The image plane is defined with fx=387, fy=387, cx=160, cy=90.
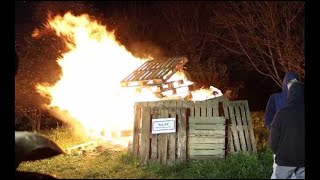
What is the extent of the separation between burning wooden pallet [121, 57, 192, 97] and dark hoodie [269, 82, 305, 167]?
622 cm

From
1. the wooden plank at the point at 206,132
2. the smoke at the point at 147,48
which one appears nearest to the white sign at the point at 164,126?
the wooden plank at the point at 206,132

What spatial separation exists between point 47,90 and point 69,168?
5521mm

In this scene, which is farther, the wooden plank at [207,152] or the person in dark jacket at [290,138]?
the wooden plank at [207,152]

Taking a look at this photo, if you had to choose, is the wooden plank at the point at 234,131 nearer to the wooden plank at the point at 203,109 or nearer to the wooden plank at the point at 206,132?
the wooden plank at the point at 206,132

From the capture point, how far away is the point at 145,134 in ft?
33.1

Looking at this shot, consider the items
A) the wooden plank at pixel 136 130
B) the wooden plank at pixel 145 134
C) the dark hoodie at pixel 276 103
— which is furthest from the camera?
the wooden plank at pixel 136 130

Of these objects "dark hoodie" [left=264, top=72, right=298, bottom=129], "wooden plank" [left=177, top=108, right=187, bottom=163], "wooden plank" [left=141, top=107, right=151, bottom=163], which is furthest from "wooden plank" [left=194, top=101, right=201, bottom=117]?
"dark hoodie" [left=264, top=72, right=298, bottom=129]

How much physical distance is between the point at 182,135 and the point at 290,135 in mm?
4270

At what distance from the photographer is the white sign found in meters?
9.91

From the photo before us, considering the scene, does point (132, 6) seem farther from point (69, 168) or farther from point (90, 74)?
point (69, 168)

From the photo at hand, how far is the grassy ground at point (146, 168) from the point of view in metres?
8.53

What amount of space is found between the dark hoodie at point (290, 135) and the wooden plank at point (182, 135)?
392 centimetres

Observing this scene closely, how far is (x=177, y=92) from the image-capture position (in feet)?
41.4

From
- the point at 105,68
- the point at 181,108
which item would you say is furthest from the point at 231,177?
the point at 105,68
